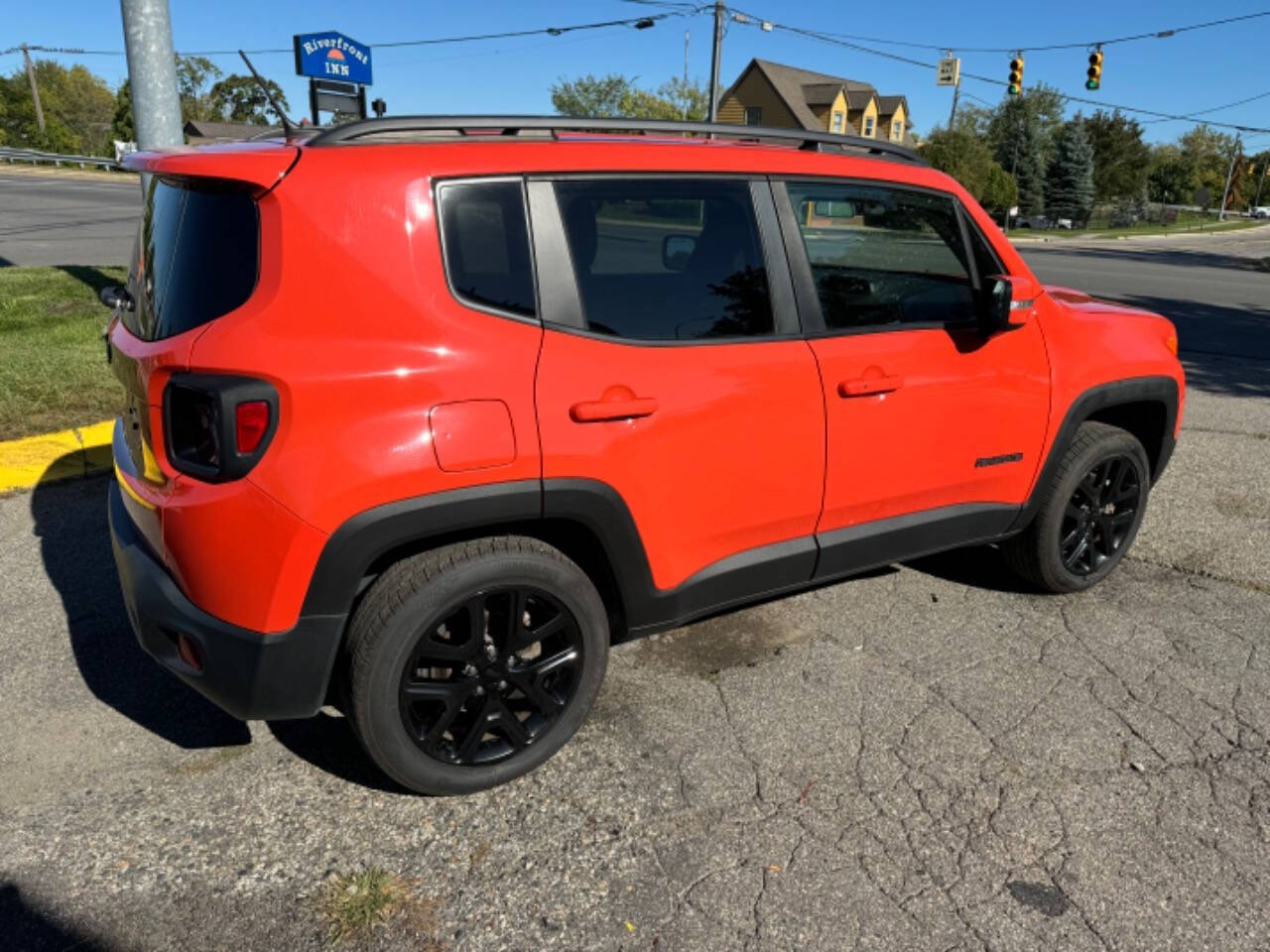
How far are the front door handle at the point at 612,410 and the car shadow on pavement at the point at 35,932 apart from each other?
1657mm

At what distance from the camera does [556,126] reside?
2.69m

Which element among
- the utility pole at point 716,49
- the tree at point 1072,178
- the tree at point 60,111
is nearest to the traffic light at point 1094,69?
the utility pole at point 716,49

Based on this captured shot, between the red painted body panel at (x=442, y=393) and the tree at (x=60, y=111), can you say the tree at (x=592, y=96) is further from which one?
the red painted body panel at (x=442, y=393)

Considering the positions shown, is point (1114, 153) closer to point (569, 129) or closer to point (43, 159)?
point (43, 159)

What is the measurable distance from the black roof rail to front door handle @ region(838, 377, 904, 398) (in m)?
0.73

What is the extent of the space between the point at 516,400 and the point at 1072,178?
68001mm

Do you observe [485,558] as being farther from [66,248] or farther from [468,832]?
[66,248]

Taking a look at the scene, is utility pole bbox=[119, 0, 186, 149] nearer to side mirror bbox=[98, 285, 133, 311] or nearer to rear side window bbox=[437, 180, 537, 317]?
side mirror bbox=[98, 285, 133, 311]

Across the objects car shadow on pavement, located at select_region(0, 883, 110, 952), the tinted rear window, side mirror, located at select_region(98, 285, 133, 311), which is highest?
the tinted rear window

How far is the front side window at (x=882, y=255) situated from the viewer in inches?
119

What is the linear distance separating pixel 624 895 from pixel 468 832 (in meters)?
0.48

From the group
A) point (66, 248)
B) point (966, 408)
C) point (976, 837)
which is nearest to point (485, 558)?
point (976, 837)

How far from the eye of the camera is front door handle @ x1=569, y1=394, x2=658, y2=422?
2477 millimetres

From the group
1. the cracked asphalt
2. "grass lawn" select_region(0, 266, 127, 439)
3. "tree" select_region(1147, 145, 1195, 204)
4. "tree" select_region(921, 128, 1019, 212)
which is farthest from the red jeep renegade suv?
"tree" select_region(1147, 145, 1195, 204)
